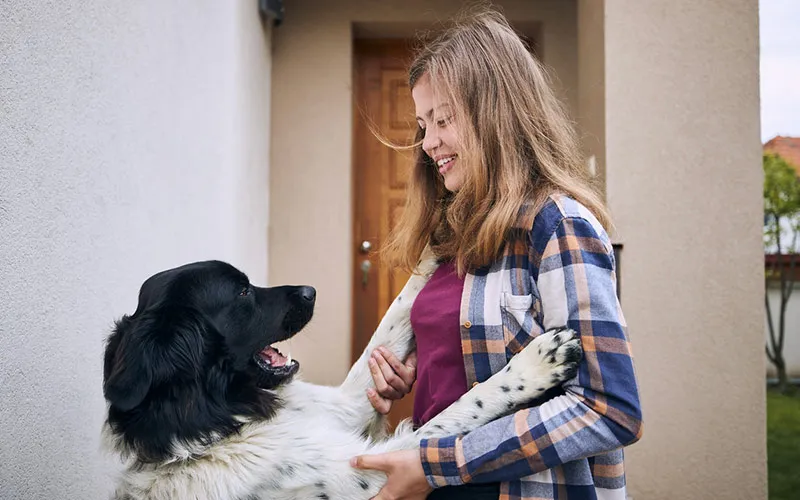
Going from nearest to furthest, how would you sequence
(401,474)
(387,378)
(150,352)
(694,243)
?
(401,474), (150,352), (387,378), (694,243)

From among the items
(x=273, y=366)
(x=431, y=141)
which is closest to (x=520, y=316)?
(x=431, y=141)

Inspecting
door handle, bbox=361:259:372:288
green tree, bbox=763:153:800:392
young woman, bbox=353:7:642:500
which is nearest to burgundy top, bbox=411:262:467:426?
young woman, bbox=353:7:642:500

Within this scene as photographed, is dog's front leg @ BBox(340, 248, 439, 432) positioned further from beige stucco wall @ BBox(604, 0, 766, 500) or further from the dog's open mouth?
beige stucco wall @ BBox(604, 0, 766, 500)

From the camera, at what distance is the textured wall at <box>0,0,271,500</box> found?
1.32 meters

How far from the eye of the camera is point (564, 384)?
1144 millimetres

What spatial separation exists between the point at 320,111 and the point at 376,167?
57 centimetres

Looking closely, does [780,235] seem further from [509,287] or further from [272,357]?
[272,357]

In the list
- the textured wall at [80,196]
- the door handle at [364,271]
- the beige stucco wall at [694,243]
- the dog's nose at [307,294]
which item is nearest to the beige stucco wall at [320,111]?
the door handle at [364,271]

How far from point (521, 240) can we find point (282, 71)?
3293 millimetres

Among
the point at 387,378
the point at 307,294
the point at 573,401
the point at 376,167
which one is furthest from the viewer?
the point at 376,167

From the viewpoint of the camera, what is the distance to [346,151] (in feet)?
13.5

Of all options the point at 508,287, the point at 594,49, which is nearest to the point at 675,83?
the point at 594,49

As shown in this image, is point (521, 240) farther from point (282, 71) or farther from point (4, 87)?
point (282, 71)

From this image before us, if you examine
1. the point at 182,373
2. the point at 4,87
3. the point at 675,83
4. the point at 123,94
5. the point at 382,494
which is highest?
the point at 675,83
